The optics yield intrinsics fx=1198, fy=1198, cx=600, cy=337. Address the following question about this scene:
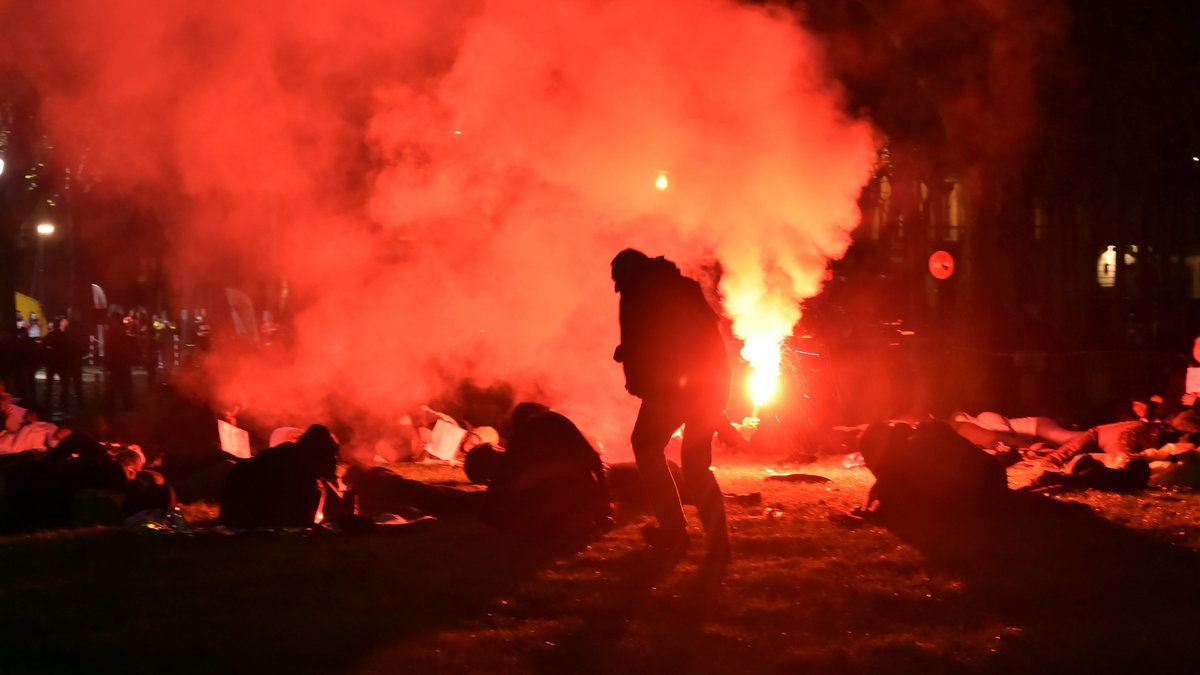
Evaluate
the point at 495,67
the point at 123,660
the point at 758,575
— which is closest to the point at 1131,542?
the point at 758,575

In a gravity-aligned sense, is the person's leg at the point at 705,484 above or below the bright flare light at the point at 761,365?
below

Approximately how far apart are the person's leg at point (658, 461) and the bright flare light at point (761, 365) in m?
5.94

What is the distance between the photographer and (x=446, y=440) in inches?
450

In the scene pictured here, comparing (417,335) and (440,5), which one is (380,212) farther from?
(440,5)

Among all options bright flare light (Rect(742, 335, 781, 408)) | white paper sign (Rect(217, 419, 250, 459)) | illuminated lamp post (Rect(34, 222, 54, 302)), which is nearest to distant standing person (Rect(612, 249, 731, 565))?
white paper sign (Rect(217, 419, 250, 459))

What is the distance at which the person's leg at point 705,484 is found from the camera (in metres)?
6.02

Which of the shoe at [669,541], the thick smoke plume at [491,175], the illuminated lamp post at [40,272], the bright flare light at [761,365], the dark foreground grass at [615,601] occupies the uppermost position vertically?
the illuminated lamp post at [40,272]

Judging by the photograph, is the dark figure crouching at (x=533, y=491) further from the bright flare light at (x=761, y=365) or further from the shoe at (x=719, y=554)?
the bright flare light at (x=761, y=365)

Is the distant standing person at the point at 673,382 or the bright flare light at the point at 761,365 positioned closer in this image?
the distant standing person at the point at 673,382

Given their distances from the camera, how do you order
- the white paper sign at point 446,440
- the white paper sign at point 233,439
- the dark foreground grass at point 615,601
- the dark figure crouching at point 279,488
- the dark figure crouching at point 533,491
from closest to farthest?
the dark foreground grass at point 615,601, the dark figure crouching at point 533,491, the dark figure crouching at point 279,488, the white paper sign at point 233,439, the white paper sign at point 446,440

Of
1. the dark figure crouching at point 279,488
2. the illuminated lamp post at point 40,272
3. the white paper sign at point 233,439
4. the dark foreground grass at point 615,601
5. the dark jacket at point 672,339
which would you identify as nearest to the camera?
the dark foreground grass at point 615,601

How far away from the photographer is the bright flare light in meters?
12.1

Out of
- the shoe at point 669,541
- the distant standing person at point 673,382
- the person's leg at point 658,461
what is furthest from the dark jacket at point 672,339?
the shoe at point 669,541

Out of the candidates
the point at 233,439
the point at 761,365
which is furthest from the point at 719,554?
the point at 761,365
